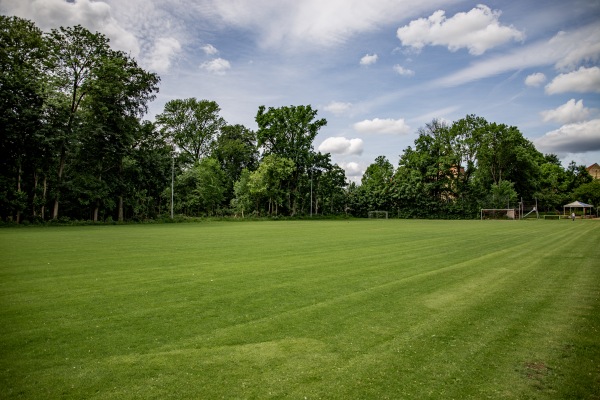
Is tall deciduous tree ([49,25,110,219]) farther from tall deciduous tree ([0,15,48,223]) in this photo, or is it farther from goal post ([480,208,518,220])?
goal post ([480,208,518,220])

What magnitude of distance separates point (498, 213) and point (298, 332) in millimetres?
69540

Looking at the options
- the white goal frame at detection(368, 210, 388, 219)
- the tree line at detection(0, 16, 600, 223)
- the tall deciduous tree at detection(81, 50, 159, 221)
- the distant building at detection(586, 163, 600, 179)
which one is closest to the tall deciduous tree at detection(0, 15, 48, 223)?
the tree line at detection(0, 16, 600, 223)

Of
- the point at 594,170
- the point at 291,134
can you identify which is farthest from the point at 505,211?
the point at 594,170

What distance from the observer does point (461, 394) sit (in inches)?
146

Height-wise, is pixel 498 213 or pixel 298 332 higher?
pixel 498 213

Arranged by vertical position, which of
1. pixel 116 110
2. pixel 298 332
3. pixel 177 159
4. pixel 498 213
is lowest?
pixel 298 332

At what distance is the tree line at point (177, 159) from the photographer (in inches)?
1443

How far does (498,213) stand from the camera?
64.5 metres

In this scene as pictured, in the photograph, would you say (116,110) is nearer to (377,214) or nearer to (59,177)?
(59,177)

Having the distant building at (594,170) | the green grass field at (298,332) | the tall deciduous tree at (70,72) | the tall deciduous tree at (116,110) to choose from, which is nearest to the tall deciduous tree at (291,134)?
the tall deciduous tree at (116,110)

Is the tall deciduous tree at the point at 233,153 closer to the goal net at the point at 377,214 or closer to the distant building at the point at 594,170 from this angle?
the goal net at the point at 377,214

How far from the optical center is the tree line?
36.7 metres

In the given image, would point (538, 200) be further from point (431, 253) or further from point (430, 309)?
point (430, 309)

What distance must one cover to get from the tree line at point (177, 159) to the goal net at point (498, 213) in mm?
1667
